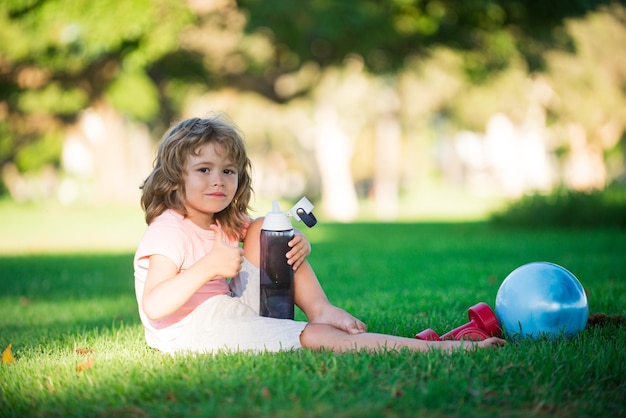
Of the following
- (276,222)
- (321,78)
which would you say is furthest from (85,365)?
(321,78)

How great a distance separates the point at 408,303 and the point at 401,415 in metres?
3.00

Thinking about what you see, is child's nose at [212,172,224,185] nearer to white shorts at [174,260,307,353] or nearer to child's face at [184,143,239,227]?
child's face at [184,143,239,227]

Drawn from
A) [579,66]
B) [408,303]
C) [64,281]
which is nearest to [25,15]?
[64,281]

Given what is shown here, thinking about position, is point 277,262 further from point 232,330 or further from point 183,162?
point 183,162

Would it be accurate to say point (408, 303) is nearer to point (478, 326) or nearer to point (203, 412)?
point (478, 326)

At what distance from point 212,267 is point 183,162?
0.77 meters

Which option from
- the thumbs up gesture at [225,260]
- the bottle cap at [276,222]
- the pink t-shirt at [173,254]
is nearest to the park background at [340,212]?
the pink t-shirt at [173,254]

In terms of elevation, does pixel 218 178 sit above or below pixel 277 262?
above

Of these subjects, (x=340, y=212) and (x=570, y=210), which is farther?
(x=340, y=212)

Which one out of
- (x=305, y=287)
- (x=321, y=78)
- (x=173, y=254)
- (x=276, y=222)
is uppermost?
(x=321, y=78)

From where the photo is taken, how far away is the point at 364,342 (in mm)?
3721

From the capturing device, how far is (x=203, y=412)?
2795 mm

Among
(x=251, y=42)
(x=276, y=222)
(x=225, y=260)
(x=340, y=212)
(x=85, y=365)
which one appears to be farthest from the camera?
(x=340, y=212)

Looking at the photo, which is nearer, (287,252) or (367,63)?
(287,252)
